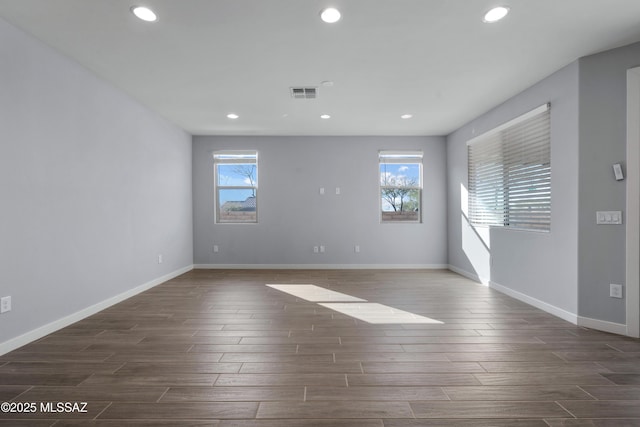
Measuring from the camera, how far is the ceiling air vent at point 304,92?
368 cm

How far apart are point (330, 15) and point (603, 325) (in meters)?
3.64

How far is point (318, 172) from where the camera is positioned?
600 centimetres

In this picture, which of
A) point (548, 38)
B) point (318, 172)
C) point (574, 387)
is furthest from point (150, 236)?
point (548, 38)

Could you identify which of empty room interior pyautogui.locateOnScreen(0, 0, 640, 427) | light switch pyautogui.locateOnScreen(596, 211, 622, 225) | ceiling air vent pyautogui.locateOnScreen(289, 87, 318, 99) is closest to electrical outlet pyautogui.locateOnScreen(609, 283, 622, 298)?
empty room interior pyautogui.locateOnScreen(0, 0, 640, 427)

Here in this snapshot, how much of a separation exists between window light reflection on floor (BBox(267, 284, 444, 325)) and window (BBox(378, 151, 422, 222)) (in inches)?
96.7

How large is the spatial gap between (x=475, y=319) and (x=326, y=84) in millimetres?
3044

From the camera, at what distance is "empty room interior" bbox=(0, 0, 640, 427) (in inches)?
73.6

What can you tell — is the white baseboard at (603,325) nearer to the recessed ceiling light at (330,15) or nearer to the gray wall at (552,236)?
the gray wall at (552,236)

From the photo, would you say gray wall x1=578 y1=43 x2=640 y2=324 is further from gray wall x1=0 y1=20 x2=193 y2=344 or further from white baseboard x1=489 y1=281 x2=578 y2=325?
gray wall x1=0 y1=20 x2=193 y2=344

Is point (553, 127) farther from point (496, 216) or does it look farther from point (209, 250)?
point (209, 250)

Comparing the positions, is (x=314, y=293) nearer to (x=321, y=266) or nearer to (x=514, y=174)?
(x=321, y=266)

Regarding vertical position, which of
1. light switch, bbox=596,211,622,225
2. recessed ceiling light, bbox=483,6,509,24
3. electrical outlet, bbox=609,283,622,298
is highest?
recessed ceiling light, bbox=483,6,509,24

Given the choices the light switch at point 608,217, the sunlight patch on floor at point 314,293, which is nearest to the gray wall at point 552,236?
the light switch at point 608,217

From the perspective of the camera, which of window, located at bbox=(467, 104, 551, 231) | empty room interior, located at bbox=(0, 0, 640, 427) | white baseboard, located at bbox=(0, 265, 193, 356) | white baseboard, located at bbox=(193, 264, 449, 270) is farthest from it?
white baseboard, located at bbox=(193, 264, 449, 270)
